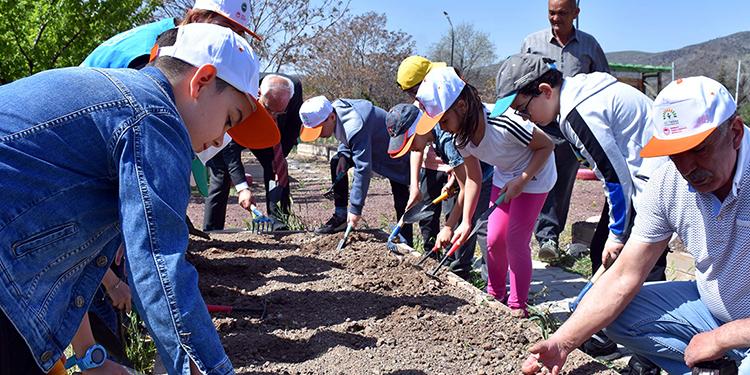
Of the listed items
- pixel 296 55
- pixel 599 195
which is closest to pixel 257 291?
pixel 599 195

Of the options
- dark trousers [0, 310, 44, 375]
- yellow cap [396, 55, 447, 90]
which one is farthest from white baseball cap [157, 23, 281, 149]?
yellow cap [396, 55, 447, 90]

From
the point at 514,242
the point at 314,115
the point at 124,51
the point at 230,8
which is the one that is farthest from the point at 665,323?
the point at 314,115

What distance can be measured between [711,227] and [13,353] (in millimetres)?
2269

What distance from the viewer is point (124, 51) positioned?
3.07 m

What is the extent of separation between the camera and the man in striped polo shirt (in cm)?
220

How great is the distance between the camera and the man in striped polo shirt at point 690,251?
7.22 feet

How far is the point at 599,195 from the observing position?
11195mm

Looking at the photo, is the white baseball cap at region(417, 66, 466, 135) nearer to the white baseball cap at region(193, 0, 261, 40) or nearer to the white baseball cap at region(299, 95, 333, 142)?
the white baseball cap at region(193, 0, 261, 40)

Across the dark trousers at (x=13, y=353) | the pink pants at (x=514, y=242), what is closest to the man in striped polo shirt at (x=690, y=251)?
the pink pants at (x=514, y=242)

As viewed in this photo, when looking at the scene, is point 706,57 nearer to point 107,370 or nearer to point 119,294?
point 119,294

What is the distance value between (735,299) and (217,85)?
2057 millimetres

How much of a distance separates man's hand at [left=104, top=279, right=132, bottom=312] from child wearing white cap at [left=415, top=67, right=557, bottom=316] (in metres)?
1.82

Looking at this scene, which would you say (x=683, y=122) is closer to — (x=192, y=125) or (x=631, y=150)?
(x=631, y=150)

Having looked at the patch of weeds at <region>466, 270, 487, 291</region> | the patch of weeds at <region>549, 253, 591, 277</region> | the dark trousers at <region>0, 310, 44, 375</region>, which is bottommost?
the patch of weeds at <region>549, 253, 591, 277</region>
